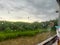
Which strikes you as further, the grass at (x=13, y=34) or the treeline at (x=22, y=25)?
the treeline at (x=22, y=25)

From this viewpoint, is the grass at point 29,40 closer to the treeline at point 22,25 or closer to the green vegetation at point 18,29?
the green vegetation at point 18,29

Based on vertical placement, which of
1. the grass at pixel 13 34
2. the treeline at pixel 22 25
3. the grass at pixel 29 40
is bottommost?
the grass at pixel 29 40

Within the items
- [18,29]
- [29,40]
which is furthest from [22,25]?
[29,40]

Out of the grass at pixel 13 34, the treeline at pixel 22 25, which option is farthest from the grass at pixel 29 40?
the treeline at pixel 22 25

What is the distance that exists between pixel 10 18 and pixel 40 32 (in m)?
1.11

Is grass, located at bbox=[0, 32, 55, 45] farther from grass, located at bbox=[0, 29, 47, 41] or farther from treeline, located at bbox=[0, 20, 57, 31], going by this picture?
treeline, located at bbox=[0, 20, 57, 31]

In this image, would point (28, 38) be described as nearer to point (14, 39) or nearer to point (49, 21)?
point (14, 39)

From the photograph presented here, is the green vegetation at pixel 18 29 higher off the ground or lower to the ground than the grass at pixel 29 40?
higher

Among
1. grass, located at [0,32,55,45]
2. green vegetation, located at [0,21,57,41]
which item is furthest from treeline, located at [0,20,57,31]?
grass, located at [0,32,55,45]

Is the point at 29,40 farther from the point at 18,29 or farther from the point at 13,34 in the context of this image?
the point at 13,34

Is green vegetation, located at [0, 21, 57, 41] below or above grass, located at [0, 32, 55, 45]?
above

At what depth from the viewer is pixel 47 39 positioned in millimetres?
4758

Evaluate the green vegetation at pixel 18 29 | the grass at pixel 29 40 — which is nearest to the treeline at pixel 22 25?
the green vegetation at pixel 18 29

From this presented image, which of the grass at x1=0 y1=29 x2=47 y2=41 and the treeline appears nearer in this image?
the grass at x1=0 y1=29 x2=47 y2=41
